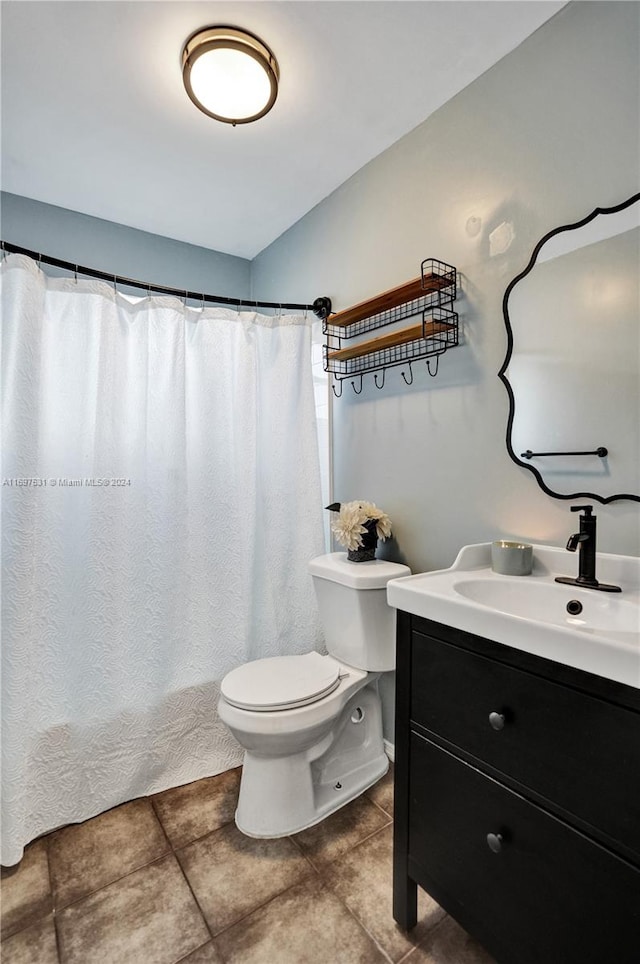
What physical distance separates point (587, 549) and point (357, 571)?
2.48ft

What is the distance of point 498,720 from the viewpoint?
0.91 m

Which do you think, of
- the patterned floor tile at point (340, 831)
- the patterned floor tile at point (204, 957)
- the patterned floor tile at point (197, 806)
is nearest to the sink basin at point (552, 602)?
the patterned floor tile at point (340, 831)

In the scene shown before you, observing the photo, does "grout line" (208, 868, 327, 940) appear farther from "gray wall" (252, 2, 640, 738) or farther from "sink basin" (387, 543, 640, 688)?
"sink basin" (387, 543, 640, 688)

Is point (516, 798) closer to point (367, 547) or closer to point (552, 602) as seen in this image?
point (552, 602)

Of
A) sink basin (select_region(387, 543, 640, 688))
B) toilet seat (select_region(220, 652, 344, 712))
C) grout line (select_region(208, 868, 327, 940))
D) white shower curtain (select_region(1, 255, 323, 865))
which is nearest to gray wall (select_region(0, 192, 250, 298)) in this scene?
white shower curtain (select_region(1, 255, 323, 865))

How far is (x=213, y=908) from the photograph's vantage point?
1238 millimetres

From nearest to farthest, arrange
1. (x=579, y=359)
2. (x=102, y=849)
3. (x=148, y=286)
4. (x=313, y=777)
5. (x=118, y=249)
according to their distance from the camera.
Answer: (x=579, y=359)
(x=102, y=849)
(x=313, y=777)
(x=148, y=286)
(x=118, y=249)

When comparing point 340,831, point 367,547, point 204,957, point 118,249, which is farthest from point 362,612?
point 118,249

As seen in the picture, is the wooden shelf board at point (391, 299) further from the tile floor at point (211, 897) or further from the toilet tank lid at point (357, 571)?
the tile floor at point (211, 897)

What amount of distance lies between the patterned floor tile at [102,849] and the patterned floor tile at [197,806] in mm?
41

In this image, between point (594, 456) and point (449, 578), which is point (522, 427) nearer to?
point (594, 456)

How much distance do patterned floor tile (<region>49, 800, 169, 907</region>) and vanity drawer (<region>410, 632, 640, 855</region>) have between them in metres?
1.06

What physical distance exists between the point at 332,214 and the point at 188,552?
166 cm

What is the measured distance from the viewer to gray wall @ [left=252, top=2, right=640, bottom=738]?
3.87ft
